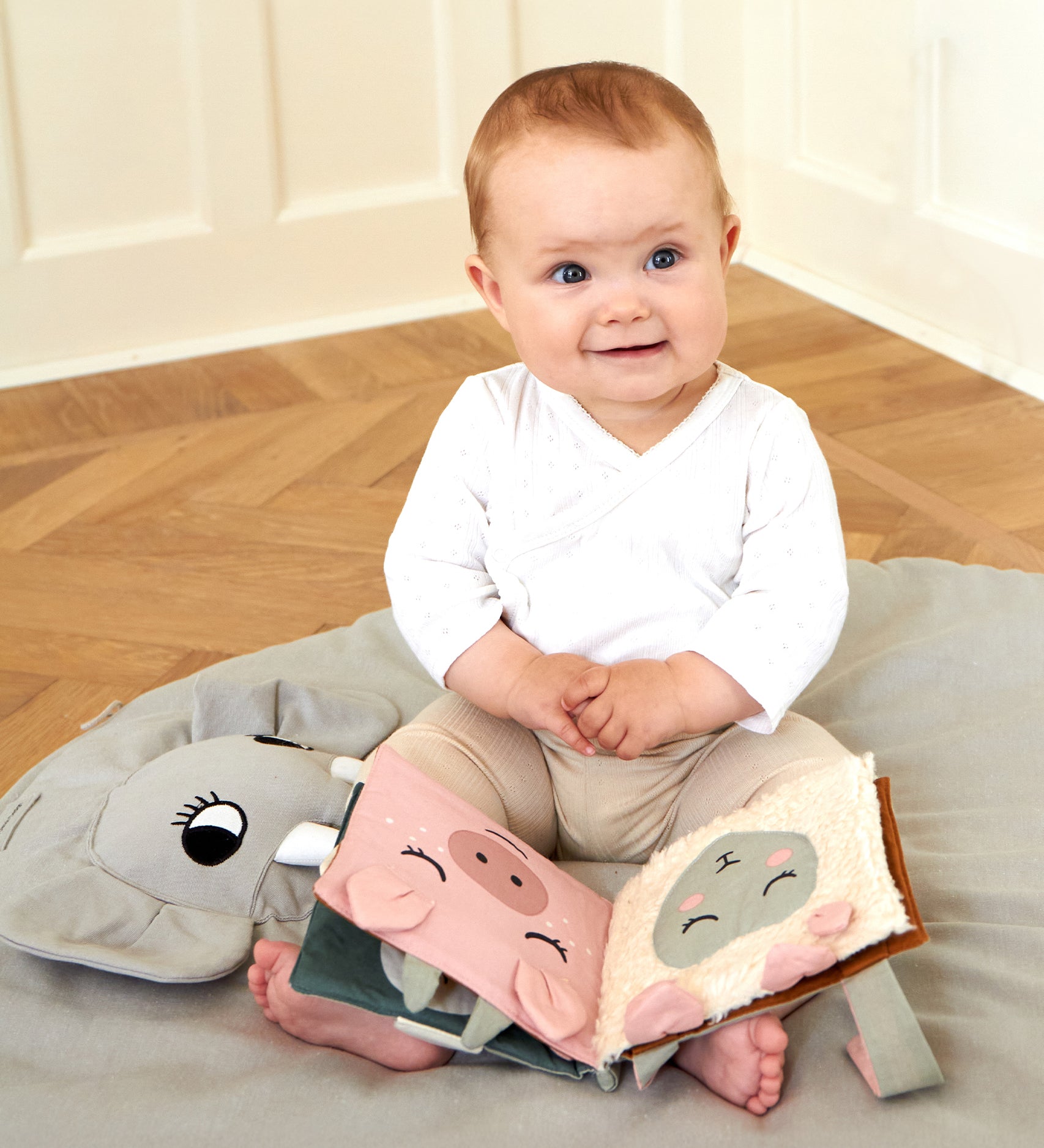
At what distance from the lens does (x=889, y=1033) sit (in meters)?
0.61

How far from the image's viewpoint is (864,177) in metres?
1.99

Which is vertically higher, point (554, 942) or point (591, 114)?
point (591, 114)

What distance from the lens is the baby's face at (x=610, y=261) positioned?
0.73 m

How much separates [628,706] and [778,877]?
0.14 metres

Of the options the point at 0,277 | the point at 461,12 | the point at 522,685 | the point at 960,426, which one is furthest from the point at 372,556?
the point at 461,12

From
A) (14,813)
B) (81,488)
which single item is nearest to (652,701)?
(14,813)

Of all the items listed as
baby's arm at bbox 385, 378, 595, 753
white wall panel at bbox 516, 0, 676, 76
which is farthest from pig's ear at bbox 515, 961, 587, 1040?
white wall panel at bbox 516, 0, 676, 76

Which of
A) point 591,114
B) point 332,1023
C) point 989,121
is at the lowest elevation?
point 332,1023

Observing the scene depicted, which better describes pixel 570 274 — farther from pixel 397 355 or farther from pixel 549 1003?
pixel 397 355

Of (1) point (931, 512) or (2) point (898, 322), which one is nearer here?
(1) point (931, 512)

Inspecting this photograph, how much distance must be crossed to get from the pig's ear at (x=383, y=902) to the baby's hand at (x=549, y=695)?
0.54 feet

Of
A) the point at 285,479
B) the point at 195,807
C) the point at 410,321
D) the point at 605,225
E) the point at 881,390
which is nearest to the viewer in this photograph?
the point at 605,225

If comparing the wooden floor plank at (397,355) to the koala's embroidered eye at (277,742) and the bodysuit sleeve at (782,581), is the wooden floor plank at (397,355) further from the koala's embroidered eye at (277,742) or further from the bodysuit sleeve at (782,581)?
the bodysuit sleeve at (782,581)

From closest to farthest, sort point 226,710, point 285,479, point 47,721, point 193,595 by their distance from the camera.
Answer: point 226,710, point 47,721, point 193,595, point 285,479
